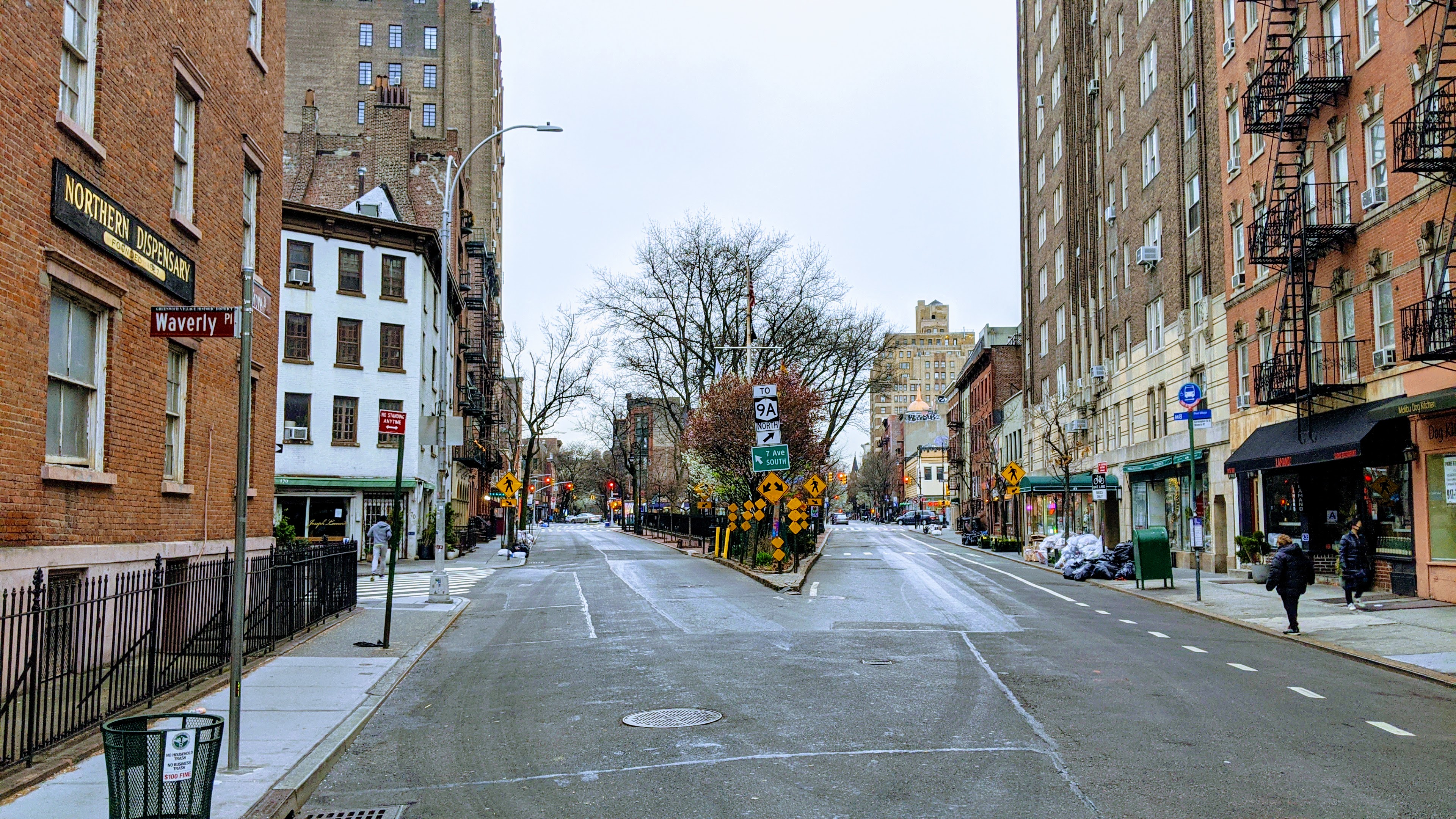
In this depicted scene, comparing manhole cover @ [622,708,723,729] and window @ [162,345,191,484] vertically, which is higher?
window @ [162,345,191,484]

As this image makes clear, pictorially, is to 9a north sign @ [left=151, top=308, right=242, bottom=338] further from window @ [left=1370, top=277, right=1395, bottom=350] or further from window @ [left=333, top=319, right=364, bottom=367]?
window @ [left=333, top=319, right=364, bottom=367]

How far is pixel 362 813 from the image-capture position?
698 centimetres

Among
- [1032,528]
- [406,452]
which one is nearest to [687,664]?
[406,452]

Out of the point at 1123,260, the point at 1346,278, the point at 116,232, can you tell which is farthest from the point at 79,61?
the point at 1123,260

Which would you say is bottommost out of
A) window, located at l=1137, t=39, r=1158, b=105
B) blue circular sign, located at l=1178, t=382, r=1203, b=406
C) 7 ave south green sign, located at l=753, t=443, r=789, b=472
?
7 ave south green sign, located at l=753, t=443, r=789, b=472

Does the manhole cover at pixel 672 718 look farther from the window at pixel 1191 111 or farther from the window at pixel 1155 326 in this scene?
the window at pixel 1155 326

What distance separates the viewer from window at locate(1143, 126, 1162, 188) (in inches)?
1503

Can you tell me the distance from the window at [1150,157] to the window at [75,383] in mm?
34254

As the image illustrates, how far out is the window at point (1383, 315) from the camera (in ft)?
72.0

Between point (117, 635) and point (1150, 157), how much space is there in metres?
36.4

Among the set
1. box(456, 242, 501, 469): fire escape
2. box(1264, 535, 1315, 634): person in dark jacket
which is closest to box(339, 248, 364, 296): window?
box(456, 242, 501, 469): fire escape

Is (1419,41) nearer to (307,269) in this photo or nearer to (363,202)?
(307,269)

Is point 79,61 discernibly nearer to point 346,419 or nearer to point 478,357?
point 346,419

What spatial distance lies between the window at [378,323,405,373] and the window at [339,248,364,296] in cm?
157
